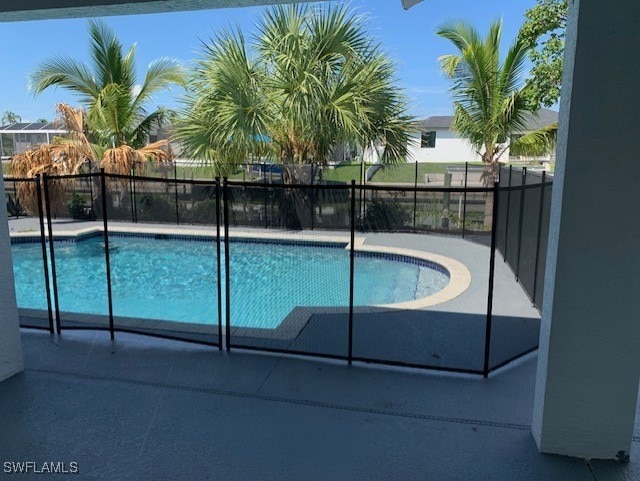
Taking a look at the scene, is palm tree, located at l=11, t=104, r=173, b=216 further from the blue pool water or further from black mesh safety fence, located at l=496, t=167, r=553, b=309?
black mesh safety fence, located at l=496, t=167, r=553, b=309

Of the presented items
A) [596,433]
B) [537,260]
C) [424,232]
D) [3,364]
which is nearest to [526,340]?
[537,260]

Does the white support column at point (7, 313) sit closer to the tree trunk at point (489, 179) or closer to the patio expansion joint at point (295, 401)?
the patio expansion joint at point (295, 401)

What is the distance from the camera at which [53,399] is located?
350cm

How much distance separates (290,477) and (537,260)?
4.49m

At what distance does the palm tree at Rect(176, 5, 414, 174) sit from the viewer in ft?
36.9

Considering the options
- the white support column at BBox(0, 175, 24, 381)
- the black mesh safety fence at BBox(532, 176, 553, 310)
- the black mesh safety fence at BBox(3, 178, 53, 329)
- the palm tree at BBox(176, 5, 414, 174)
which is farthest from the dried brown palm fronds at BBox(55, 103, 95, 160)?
the black mesh safety fence at BBox(532, 176, 553, 310)

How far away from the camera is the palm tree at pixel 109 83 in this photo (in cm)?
1453

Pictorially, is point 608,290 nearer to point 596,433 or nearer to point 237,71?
point 596,433

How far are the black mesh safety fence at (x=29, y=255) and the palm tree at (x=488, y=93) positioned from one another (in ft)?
32.9

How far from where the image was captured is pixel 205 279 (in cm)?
945

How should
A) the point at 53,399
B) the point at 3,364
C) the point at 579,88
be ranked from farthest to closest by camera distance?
1. the point at 3,364
2. the point at 53,399
3. the point at 579,88

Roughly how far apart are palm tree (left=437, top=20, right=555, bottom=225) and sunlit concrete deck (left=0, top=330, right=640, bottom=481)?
9.13 metres

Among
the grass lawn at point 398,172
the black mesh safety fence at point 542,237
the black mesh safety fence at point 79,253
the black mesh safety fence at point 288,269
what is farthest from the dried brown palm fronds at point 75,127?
the black mesh safety fence at point 542,237

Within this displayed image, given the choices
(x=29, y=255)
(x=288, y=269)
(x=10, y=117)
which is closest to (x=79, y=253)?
(x=29, y=255)
